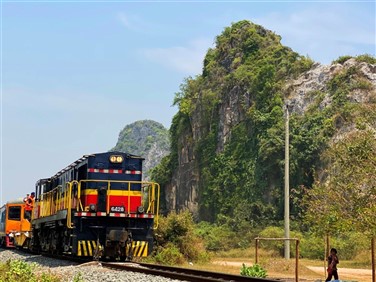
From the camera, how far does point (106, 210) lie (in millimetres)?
23578

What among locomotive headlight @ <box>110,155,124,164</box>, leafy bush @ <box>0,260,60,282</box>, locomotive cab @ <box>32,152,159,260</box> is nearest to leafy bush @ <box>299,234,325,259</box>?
locomotive cab @ <box>32,152,159,260</box>

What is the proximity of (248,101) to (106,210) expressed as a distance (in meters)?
43.1

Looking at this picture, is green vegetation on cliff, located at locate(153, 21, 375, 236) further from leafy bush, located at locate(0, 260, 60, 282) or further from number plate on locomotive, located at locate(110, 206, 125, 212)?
leafy bush, located at locate(0, 260, 60, 282)

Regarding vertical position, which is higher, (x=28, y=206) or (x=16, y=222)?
(x=28, y=206)

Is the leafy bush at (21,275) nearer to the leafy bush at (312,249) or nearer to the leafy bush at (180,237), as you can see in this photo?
the leafy bush at (180,237)

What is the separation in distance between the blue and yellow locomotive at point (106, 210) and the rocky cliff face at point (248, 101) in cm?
A: 3088

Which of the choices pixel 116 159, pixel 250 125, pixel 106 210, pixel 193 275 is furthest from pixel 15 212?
pixel 250 125

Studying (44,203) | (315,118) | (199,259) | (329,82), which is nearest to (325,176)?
(315,118)

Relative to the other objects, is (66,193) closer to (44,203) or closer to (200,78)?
(44,203)

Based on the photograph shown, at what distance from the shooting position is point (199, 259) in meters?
30.8

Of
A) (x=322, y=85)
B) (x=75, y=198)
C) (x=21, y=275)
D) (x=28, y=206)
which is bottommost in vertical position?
(x=21, y=275)

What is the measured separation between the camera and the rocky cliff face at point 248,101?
56.7 m

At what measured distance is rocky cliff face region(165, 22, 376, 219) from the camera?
56719 millimetres

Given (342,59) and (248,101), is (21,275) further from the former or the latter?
(248,101)
